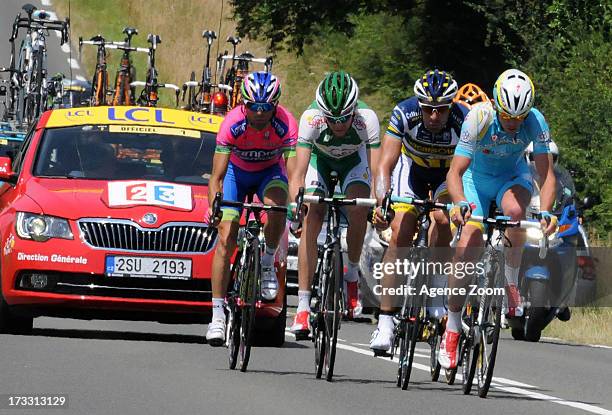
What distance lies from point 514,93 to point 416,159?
1.36m

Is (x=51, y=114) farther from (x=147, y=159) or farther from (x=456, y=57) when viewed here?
(x=456, y=57)

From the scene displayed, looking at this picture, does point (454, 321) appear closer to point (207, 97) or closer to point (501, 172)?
point (501, 172)

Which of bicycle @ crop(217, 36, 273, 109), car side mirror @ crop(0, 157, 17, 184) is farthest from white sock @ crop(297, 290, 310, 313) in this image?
bicycle @ crop(217, 36, 273, 109)

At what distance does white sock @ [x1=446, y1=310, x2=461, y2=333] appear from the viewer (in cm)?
1262

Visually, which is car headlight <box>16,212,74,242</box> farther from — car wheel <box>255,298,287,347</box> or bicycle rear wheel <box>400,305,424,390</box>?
bicycle rear wheel <box>400,305,424,390</box>

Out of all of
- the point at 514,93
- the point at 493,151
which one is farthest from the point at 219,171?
the point at 514,93

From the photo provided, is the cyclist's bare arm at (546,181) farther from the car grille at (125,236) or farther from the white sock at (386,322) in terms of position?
the car grille at (125,236)

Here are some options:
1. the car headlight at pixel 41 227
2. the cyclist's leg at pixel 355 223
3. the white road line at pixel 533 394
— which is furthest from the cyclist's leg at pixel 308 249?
the car headlight at pixel 41 227

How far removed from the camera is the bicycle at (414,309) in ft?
41.1

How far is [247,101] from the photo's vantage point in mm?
13406

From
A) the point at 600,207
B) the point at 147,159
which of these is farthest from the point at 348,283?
the point at 600,207

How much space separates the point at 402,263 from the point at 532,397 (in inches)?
53.5

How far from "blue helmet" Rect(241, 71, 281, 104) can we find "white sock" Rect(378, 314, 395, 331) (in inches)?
69.6

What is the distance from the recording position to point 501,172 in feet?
41.8
